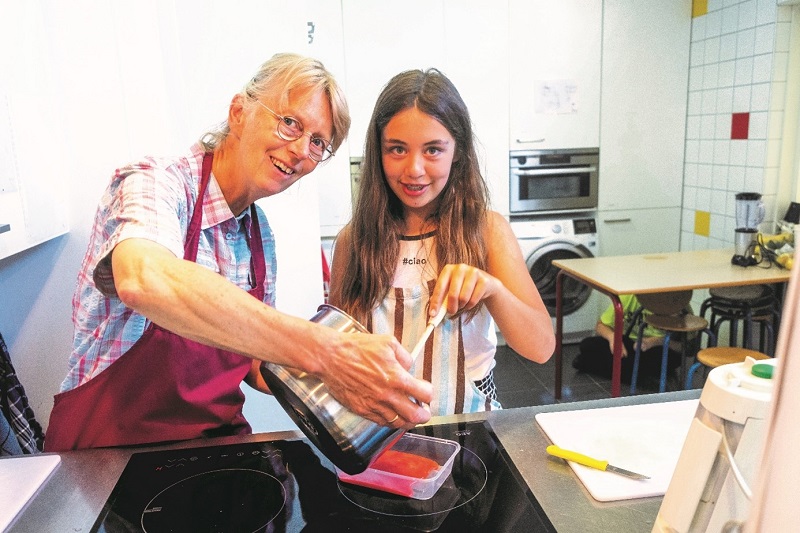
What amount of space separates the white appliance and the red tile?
3285 mm

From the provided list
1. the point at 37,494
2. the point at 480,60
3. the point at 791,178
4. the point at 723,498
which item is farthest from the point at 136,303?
the point at 791,178

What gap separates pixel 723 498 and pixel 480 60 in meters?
3.21

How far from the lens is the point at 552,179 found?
11.8 feet

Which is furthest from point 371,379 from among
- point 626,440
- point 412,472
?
point 626,440

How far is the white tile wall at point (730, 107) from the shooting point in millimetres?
3152

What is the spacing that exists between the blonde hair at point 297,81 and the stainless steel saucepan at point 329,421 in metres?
0.47

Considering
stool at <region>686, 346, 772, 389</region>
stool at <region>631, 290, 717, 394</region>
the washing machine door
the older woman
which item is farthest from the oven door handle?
the older woman

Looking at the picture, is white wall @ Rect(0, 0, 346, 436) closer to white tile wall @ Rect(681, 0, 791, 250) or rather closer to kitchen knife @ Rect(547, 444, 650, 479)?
kitchen knife @ Rect(547, 444, 650, 479)

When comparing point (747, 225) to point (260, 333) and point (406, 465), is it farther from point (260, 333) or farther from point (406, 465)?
point (260, 333)

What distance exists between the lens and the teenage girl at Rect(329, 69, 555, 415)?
1206 millimetres

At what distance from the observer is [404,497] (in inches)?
31.7

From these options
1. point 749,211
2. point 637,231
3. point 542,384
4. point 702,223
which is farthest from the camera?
point 637,231

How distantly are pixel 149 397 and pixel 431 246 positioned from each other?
2.07ft

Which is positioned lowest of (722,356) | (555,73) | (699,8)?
(722,356)
